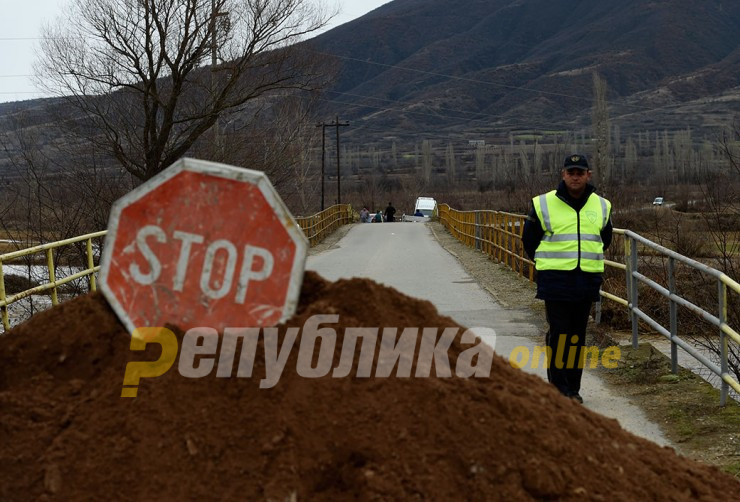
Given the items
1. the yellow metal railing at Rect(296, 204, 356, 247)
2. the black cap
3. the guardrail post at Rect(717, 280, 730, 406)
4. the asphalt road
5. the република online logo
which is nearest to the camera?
the република online logo

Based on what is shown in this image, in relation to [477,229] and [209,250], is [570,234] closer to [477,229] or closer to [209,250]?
[209,250]

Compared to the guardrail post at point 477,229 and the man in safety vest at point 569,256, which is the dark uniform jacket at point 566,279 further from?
the guardrail post at point 477,229

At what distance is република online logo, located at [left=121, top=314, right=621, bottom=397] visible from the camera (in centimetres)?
385

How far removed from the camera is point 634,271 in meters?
8.93

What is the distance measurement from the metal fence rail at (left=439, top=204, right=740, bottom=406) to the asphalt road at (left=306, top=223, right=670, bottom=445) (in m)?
0.66

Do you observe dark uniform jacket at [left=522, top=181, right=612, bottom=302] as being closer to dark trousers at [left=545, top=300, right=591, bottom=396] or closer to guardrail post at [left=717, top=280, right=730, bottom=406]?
dark trousers at [left=545, top=300, right=591, bottom=396]

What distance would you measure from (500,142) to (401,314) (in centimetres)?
17372

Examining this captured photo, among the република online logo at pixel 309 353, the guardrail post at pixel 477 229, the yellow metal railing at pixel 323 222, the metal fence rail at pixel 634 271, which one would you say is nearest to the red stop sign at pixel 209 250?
the република online logo at pixel 309 353

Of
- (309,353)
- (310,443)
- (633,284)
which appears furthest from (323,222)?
(310,443)

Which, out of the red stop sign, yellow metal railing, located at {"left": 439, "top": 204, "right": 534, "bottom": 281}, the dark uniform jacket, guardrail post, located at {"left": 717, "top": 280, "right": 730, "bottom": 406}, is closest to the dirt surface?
guardrail post, located at {"left": 717, "top": 280, "right": 730, "bottom": 406}

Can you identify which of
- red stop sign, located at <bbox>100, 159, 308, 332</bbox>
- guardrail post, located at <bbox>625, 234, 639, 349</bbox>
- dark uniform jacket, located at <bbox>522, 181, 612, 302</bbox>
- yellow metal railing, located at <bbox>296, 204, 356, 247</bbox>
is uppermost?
red stop sign, located at <bbox>100, 159, 308, 332</bbox>

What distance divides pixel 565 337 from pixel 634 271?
2240 mm

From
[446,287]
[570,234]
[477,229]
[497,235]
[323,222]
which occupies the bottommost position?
[323,222]

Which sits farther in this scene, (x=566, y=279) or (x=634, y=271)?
(x=634, y=271)
